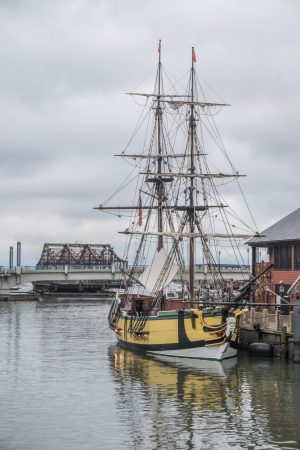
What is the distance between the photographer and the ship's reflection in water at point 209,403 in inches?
1128

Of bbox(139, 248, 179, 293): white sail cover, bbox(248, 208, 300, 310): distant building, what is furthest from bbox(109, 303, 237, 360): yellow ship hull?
bbox(248, 208, 300, 310): distant building

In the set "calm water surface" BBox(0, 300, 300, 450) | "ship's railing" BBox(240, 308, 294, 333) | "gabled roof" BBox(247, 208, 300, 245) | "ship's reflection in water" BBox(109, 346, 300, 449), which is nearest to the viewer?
"calm water surface" BBox(0, 300, 300, 450)

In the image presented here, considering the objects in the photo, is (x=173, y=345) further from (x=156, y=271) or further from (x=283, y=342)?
(x=156, y=271)

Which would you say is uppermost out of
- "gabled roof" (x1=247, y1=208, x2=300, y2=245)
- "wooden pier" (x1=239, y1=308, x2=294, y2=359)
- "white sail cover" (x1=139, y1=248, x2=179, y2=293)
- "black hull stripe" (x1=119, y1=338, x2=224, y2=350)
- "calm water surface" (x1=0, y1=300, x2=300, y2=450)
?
"gabled roof" (x1=247, y1=208, x2=300, y2=245)

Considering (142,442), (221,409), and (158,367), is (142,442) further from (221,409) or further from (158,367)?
(158,367)

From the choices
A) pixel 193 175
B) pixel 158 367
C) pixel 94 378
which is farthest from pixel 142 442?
pixel 193 175

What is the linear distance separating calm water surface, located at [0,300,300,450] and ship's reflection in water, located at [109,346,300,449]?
1.5 inches

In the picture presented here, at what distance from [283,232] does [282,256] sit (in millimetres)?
1800

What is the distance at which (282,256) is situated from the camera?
5959 cm

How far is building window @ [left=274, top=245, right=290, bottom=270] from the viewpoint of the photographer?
2302 inches

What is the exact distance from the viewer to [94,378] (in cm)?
4272

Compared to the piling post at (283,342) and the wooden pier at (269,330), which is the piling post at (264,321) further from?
the piling post at (283,342)

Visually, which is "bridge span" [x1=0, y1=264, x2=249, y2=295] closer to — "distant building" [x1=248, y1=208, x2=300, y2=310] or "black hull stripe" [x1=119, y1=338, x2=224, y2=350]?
"distant building" [x1=248, y1=208, x2=300, y2=310]

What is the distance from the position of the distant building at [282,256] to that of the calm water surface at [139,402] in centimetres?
1020
